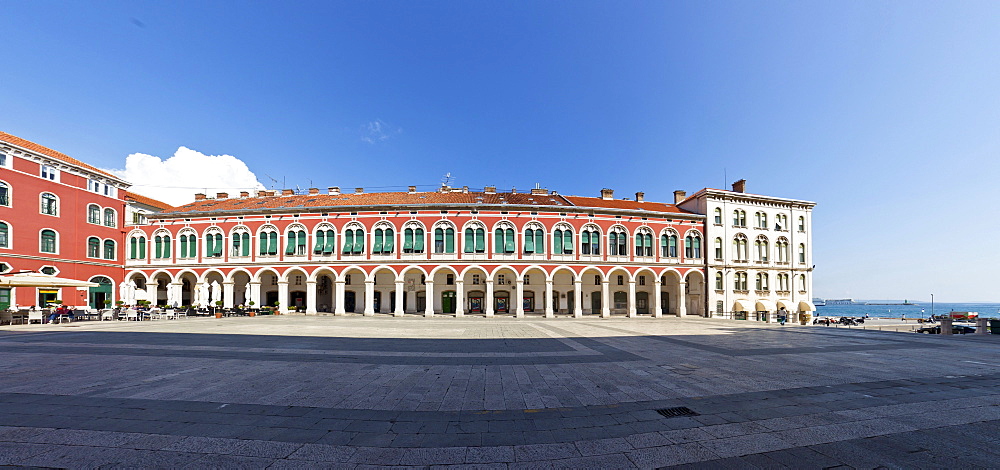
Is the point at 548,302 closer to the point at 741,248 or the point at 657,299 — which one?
the point at 657,299

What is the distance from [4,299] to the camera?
2767 centimetres

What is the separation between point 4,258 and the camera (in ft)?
92.6

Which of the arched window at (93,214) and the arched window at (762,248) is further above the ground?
the arched window at (93,214)

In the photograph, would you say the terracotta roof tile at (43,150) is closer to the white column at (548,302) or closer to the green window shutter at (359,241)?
the green window shutter at (359,241)

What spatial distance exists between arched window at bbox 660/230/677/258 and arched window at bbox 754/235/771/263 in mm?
9138

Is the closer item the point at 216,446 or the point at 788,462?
the point at 788,462

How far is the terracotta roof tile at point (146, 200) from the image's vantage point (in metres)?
38.5

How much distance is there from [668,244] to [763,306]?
38.2 feet

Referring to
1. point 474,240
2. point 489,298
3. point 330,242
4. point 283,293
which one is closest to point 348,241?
point 330,242

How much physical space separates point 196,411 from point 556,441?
6299 millimetres

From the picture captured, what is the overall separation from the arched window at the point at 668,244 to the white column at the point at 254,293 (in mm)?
38302

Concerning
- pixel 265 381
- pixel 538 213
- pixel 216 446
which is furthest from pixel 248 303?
pixel 216 446

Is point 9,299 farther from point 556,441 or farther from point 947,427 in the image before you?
point 947,427

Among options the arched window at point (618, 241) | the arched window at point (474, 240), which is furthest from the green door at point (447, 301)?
the arched window at point (618, 241)
